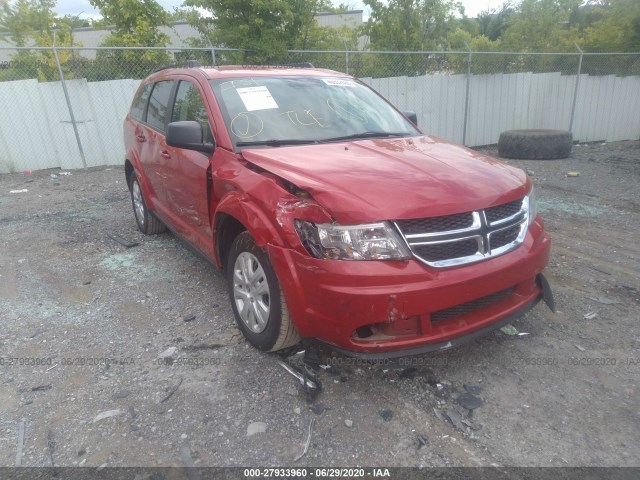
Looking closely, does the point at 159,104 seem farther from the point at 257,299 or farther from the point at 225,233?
the point at 257,299

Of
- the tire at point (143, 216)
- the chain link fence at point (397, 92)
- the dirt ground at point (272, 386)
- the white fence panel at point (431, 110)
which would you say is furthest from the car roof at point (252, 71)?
the white fence panel at point (431, 110)

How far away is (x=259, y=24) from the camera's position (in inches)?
411

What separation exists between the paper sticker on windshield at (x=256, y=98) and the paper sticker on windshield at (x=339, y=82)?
638mm

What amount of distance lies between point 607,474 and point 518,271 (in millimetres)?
1055

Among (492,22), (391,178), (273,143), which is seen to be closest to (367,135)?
(273,143)

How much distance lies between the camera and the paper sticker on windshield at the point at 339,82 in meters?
3.91

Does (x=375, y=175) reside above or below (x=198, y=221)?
above

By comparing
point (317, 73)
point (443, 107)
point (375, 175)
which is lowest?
point (443, 107)

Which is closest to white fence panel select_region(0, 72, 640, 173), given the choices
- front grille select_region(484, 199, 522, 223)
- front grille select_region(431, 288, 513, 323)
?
front grille select_region(484, 199, 522, 223)

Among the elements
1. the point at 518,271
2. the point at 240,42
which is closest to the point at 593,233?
the point at 518,271

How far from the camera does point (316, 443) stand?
2.30 metres

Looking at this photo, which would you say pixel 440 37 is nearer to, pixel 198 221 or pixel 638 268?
pixel 638 268

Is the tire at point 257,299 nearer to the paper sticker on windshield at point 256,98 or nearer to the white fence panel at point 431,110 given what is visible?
the paper sticker on windshield at point 256,98

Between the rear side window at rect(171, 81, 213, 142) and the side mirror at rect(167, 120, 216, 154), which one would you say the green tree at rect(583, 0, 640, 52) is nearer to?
the rear side window at rect(171, 81, 213, 142)
